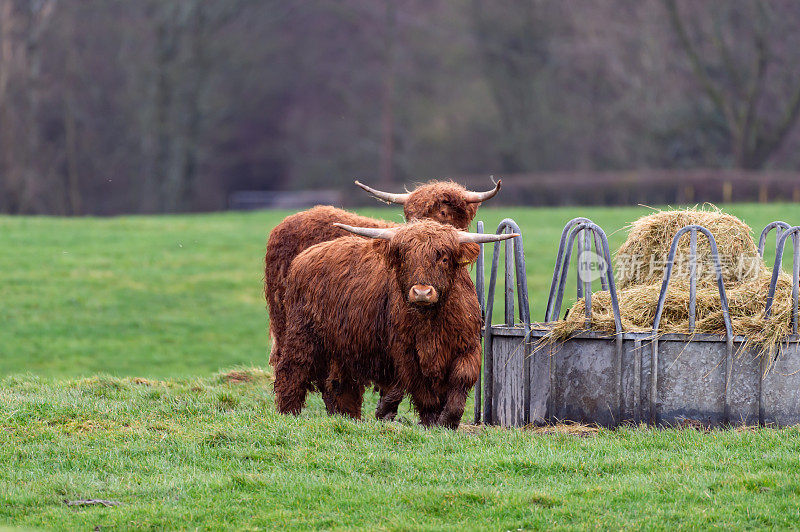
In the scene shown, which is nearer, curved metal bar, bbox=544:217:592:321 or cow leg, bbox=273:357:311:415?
cow leg, bbox=273:357:311:415

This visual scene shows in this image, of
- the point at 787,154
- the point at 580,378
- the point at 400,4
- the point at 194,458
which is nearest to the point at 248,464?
the point at 194,458

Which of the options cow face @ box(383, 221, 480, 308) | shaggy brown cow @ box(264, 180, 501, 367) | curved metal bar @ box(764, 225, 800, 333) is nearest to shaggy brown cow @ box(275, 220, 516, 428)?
cow face @ box(383, 221, 480, 308)

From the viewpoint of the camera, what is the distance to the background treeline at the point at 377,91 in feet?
133

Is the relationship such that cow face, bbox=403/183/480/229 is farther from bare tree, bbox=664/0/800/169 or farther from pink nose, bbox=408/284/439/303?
bare tree, bbox=664/0/800/169

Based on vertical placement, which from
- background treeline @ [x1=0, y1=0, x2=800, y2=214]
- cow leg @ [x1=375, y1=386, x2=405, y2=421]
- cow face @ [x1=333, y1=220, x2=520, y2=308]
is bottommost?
cow leg @ [x1=375, y1=386, x2=405, y2=421]

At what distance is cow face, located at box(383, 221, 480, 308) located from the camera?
757 cm

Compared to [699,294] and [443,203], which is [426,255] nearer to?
[443,203]

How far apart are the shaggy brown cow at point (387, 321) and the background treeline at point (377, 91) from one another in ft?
108

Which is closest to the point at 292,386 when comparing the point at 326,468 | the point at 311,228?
the point at 326,468

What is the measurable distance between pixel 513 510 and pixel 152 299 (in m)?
15.6

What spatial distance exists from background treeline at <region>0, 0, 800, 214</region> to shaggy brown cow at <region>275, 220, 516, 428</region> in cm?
3290

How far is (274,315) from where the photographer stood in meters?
10.4

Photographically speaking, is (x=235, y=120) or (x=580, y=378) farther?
(x=235, y=120)

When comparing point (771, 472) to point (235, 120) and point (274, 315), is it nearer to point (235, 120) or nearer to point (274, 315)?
point (274, 315)
